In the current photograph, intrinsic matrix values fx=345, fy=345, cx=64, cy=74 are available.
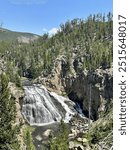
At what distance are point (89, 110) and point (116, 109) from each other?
91.2 metres

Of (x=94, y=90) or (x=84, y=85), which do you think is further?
(x=84, y=85)

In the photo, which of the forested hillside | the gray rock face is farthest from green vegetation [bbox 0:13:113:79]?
the gray rock face

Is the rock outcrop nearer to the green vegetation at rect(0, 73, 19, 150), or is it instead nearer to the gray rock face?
the gray rock face

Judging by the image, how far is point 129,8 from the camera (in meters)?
4.14

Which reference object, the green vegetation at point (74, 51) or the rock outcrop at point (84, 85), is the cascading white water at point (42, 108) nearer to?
the rock outcrop at point (84, 85)

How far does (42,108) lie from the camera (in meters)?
83.8

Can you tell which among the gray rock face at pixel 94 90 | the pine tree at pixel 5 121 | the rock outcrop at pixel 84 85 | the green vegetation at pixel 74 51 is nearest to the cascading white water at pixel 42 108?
the gray rock face at pixel 94 90

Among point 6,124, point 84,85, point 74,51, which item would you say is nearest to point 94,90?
point 84,85

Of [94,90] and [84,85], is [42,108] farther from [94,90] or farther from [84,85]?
[84,85]

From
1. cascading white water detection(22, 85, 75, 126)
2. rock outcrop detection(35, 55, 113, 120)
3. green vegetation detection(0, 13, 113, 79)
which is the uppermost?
green vegetation detection(0, 13, 113, 79)

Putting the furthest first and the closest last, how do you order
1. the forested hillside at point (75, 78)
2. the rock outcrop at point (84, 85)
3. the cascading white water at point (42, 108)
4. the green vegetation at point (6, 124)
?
the rock outcrop at point (84, 85), the cascading white water at point (42, 108), the forested hillside at point (75, 78), the green vegetation at point (6, 124)

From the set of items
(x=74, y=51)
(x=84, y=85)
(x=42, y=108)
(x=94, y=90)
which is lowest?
(x=42, y=108)

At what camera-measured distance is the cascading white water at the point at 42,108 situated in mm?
80625

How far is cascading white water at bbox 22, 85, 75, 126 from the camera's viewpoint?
80.6 m
